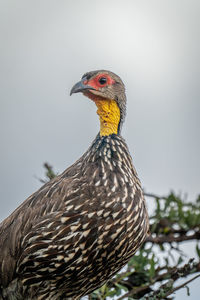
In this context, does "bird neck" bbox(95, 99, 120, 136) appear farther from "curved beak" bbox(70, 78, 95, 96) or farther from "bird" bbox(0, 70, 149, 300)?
"curved beak" bbox(70, 78, 95, 96)

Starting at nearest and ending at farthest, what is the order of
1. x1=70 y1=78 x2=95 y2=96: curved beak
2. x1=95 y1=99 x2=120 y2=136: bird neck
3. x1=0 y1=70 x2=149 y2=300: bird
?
x1=0 y1=70 x2=149 y2=300: bird
x1=70 y1=78 x2=95 y2=96: curved beak
x1=95 y1=99 x2=120 y2=136: bird neck

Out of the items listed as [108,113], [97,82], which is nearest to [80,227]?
[108,113]

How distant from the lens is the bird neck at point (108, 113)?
241 inches

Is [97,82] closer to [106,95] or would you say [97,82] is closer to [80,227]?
[106,95]

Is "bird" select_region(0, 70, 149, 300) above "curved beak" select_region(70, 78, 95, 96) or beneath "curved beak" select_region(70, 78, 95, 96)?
beneath

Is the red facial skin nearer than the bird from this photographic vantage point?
No

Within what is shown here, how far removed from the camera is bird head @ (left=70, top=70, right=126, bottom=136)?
6039mm

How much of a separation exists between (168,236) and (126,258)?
85 centimetres

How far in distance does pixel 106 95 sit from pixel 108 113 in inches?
6.9

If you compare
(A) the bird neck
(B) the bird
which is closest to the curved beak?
(B) the bird

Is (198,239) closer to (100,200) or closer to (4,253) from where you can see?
(100,200)

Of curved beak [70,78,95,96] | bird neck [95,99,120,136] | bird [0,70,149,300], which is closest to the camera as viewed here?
bird [0,70,149,300]

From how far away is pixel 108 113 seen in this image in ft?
20.1

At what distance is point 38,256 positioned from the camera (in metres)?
5.50
